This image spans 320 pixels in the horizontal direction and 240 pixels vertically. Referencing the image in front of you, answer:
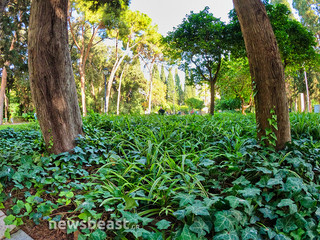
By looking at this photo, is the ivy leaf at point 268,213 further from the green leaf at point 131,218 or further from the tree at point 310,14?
the tree at point 310,14

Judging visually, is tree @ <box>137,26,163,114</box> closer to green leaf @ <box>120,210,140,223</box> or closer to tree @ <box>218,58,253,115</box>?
tree @ <box>218,58,253,115</box>

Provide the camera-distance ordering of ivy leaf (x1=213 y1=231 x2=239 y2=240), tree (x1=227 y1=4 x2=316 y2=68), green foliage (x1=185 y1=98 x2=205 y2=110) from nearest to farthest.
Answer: ivy leaf (x1=213 y1=231 x2=239 y2=240), tree (x1=227 y1=4 x2=316 y2=68), green foliage (x1=185 y1=98 x2=205 y2=110)

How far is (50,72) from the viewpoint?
2.75m

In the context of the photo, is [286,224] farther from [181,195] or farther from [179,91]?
[179,91]

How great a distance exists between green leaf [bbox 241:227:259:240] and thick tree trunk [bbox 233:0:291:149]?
1490mm

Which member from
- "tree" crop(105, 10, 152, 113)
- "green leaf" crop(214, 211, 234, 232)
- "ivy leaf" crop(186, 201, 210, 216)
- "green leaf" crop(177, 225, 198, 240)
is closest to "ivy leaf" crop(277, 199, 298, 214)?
"green leaf" crop(214, 211, 234, 232)

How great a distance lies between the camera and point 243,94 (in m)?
16.8

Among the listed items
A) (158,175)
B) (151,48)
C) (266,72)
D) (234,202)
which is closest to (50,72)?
(158,175)

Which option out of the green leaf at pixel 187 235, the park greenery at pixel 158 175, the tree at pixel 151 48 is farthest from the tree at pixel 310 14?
the green leaf at pixel 187 235

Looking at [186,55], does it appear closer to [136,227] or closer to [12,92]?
[136,227]

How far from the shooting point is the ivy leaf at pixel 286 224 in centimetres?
142

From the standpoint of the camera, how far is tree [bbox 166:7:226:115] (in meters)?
9.19

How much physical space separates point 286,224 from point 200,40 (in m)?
9.19

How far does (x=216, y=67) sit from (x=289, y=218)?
32.9 ft
